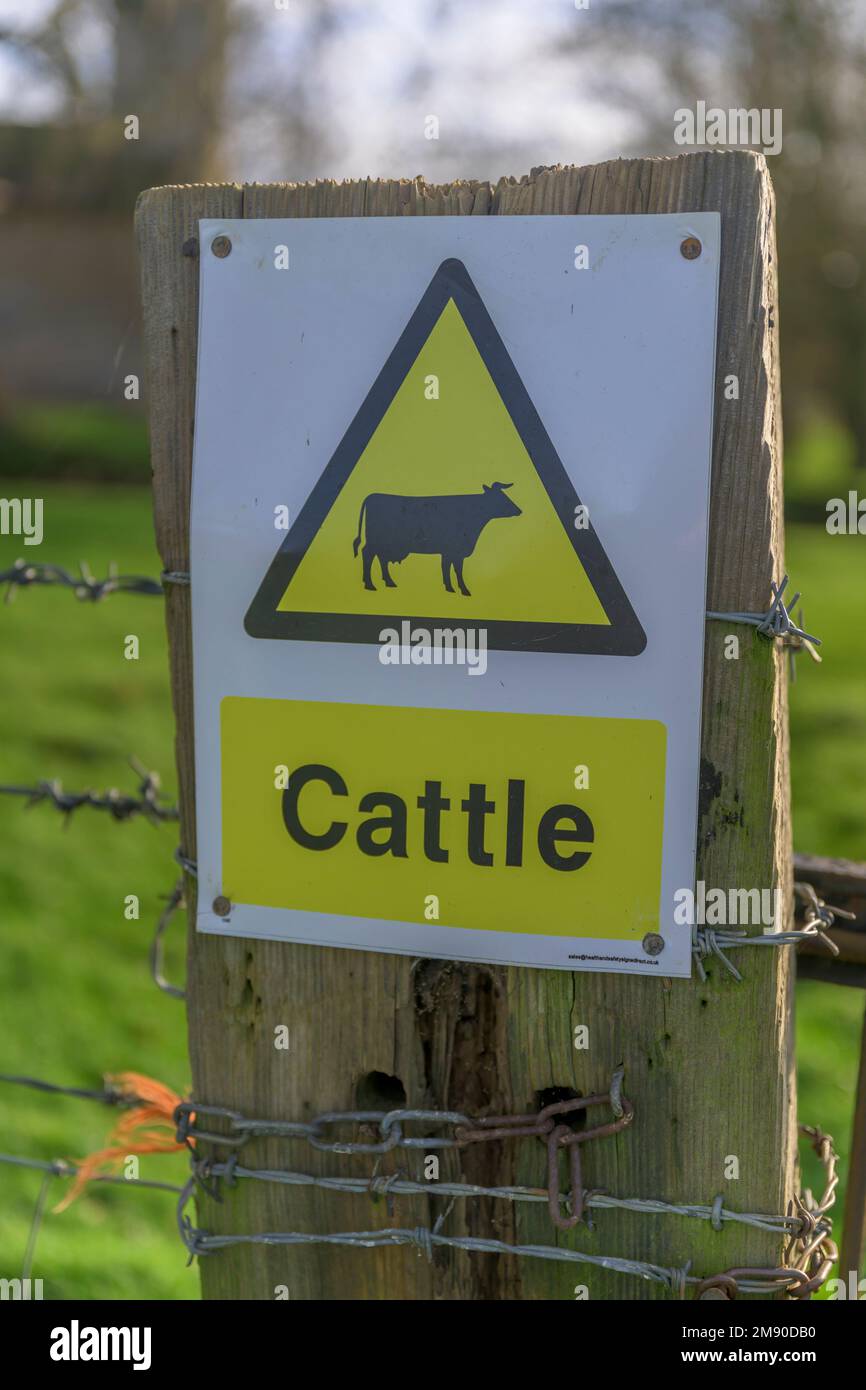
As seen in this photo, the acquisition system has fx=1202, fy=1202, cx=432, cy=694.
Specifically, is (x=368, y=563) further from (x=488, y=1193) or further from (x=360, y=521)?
(x=488, y=1193)

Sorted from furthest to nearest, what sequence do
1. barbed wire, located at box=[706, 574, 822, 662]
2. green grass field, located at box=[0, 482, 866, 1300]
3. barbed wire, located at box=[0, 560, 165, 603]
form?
green grass field, located at box=[0, 482, 866, 1300] → barbed wire, located at box=[0, 560, 165, 603] → barbed wire, located at box=[706, 574, 822, 662]

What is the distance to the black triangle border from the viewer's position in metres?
1.36

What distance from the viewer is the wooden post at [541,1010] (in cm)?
135

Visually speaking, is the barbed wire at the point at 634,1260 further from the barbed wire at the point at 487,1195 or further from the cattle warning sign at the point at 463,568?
the cattle warning sign at the point at 463,568

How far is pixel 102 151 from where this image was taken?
730 inches

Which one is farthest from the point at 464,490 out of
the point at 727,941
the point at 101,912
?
the point at 101,912

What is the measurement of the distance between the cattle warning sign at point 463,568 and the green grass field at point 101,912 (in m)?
0.48

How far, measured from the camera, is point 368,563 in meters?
1.41

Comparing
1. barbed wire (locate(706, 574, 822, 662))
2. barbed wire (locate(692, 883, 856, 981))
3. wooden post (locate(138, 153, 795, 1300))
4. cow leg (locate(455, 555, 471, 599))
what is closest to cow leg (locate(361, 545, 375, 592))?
cow leg (locate(455, 555, 471, 599))

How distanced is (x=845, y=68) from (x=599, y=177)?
52.7 ft

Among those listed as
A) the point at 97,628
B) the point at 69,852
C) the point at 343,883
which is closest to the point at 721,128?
the point at 343,883

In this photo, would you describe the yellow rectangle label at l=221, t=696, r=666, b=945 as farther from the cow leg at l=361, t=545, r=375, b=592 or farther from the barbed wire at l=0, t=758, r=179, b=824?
the barbed wire at l=0, t=758, r=179, b=824

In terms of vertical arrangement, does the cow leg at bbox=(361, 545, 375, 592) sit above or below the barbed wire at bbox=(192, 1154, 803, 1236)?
above

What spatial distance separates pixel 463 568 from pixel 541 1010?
540mm
